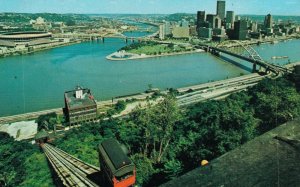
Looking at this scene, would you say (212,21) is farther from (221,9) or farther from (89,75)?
(89,75)

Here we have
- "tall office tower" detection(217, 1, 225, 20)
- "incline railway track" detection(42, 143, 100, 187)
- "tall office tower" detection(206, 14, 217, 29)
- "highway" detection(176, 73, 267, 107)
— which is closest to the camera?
"incline railway track" detection(42, 143, 100, 187)

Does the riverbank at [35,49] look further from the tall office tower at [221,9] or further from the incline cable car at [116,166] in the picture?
the tall office tower at [221,9]

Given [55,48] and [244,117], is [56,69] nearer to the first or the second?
[55,48]

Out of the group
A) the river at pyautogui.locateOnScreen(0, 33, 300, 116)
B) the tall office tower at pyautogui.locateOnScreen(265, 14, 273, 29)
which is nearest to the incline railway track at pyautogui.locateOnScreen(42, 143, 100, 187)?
the river at pyautogui.locateOnScreen(0, 33, 300, 116)

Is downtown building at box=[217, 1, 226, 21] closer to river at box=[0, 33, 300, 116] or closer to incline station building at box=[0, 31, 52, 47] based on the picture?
river at box=[0, 33, 300, 116]

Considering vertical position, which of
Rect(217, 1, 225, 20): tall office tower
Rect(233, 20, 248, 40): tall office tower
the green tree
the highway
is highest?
Rect(217, 1, 225, 20): tall office tower

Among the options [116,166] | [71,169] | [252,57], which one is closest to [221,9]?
[252,57]

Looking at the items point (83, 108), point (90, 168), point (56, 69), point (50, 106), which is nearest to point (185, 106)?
point (83, 108)
